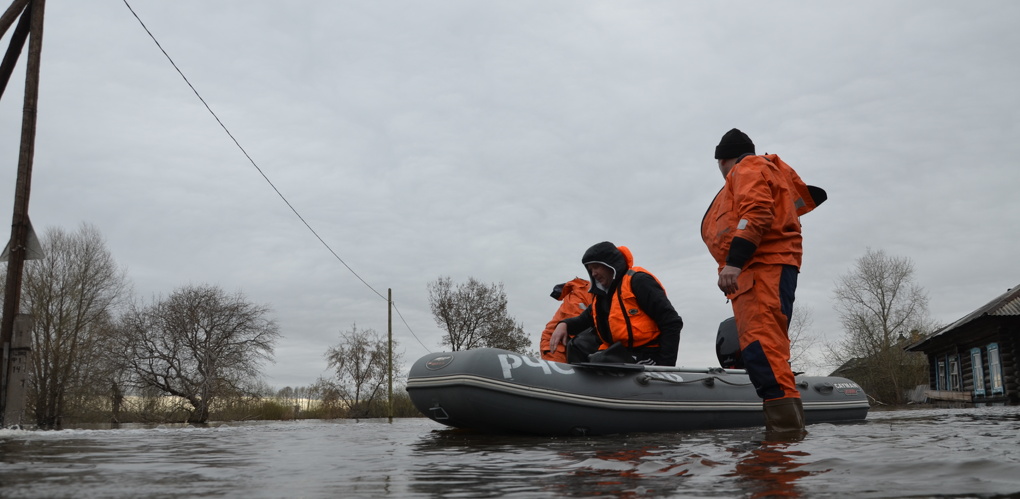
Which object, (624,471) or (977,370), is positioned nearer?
(624,471)

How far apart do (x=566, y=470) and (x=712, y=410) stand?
4090mm

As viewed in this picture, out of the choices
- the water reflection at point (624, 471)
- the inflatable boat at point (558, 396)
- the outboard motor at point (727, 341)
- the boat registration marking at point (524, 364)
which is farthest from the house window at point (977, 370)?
the water reflection at point (624, 471)

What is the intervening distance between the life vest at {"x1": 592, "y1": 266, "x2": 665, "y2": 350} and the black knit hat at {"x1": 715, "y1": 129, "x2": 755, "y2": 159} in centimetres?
140

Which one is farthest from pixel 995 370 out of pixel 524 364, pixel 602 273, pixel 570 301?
pixel 524 364

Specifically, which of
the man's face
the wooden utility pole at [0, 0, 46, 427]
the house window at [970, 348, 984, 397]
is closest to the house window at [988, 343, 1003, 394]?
the house window at [970, 348, 984, 397]

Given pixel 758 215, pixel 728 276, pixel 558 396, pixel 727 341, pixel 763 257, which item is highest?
pixel 758 215

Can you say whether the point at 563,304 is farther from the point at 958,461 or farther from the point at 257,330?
the point at 257,330

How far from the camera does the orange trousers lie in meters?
4.40

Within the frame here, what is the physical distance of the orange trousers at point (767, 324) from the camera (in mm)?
4398

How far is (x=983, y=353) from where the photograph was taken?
23.7 meters

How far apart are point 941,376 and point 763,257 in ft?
97.7

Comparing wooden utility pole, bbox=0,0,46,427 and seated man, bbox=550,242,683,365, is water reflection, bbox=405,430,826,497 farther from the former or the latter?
wooden utility pole, bbox=0,0,46,427

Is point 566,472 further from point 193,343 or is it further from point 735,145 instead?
point 193,343

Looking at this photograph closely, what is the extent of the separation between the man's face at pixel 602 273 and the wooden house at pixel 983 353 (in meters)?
18.6
